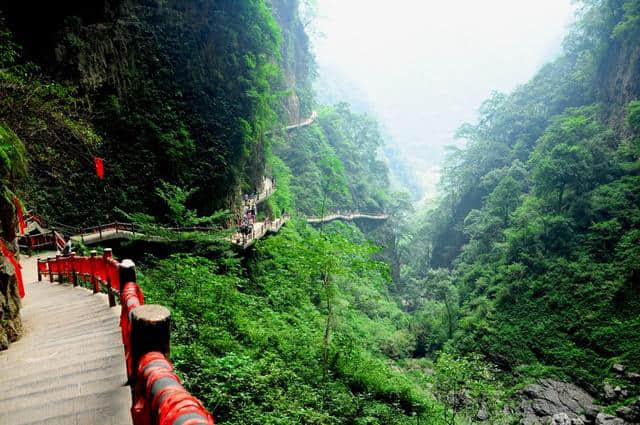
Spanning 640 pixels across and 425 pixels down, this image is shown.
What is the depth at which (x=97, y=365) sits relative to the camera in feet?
12.3

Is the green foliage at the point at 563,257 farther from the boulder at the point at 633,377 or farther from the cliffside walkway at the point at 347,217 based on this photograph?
the cliffside walkway at the point at 347,217

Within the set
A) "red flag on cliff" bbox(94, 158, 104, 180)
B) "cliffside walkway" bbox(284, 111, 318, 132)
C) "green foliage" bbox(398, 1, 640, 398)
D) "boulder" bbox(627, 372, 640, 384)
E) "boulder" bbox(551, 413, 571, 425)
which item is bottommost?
"boulder" bbox(551, 413, 571, 425)

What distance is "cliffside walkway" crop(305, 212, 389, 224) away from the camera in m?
32.7

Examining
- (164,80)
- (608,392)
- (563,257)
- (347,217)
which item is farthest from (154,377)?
(347,217)

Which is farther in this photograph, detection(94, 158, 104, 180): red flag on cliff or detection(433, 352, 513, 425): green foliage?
detection(94, 158, 104, 180): red flag on cliff

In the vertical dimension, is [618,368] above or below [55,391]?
below

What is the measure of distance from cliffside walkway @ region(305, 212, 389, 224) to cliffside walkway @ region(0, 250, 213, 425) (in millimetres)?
24848

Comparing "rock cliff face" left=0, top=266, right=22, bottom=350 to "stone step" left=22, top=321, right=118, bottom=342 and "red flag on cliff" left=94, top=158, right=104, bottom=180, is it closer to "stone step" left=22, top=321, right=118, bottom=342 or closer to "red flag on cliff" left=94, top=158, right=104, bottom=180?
"stone step" left=22, top=321, right=118, bottom=342

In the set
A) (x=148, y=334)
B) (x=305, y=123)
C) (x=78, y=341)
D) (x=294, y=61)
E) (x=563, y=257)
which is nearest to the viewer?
(x=148, y=334)

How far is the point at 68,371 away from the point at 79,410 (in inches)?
38.4

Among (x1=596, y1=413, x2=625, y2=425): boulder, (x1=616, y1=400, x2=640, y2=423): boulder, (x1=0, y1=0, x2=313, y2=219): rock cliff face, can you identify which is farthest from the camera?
(x1=0, y1=0, x2=313, y2=219): rock cliff face

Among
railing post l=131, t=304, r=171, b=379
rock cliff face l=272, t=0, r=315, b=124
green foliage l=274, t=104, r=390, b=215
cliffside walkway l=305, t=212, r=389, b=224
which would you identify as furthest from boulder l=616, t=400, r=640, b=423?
rock cliff face l=272, t=0, r=315, b=124

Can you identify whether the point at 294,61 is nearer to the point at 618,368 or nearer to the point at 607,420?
the point at 618,368

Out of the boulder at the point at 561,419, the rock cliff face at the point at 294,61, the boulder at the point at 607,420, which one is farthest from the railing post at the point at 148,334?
the rock cliff face at the point at 294,61
